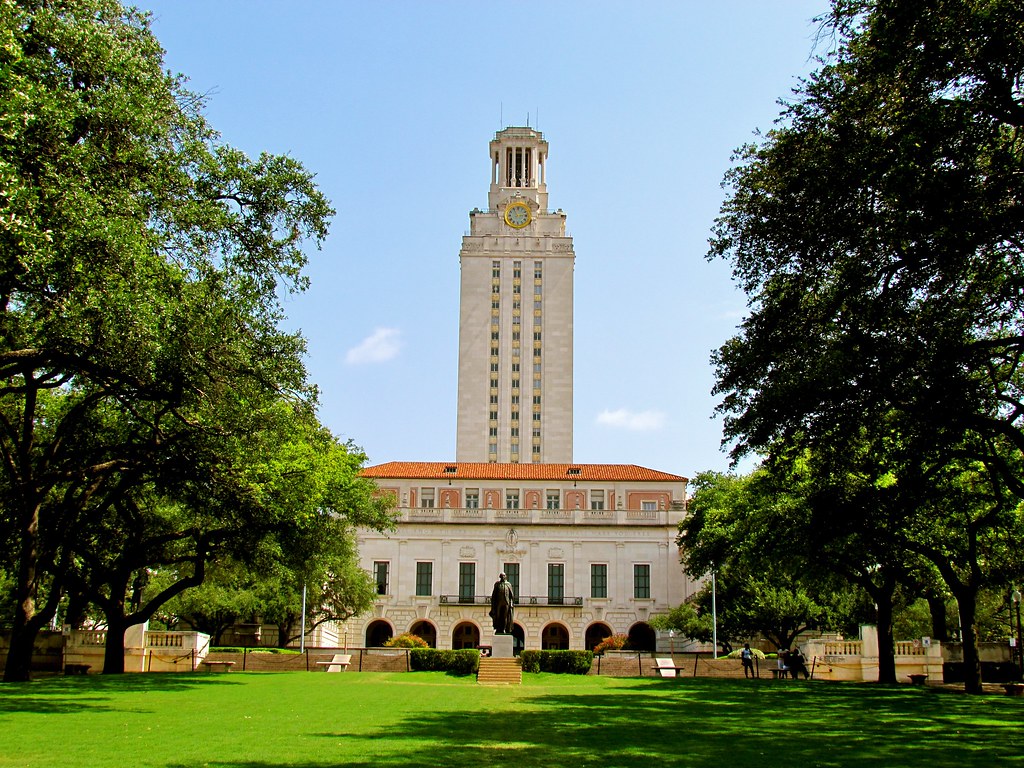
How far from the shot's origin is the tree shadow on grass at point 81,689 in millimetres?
18531

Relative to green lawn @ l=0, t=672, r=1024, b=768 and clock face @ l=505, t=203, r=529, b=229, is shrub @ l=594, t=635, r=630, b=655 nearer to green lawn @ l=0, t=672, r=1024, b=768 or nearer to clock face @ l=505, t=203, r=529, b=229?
green lawn @ l=0, t=672, r=1024, b=768

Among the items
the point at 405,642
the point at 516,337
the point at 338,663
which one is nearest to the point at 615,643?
the point at 405,642

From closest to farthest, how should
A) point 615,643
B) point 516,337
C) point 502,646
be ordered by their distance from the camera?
point 502,646 → point 615,643 → point 516,337

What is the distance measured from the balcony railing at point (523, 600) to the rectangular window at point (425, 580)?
1121 mm

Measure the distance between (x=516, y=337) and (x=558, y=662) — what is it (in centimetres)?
6874

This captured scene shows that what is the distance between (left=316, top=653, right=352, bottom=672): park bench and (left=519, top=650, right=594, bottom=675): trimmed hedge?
26.9 ft

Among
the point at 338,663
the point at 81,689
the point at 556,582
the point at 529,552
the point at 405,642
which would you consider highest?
the point at 529,552

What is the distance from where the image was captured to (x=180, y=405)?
19.7 metres

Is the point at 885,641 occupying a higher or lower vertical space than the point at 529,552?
lower

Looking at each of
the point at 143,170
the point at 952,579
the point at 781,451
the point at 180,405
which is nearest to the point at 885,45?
the point at 781,451

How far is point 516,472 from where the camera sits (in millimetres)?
80438

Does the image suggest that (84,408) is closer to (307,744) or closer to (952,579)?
(307,744)

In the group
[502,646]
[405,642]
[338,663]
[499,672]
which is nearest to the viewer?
[499,672]

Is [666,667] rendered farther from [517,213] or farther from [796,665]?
[517,213]
